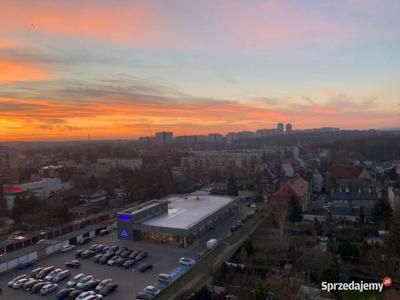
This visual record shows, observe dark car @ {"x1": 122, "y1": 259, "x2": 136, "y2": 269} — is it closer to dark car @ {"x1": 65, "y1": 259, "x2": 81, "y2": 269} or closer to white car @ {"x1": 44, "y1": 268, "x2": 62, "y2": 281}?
dark car @ {"x1": 65, "y1": 259, "x2": 81, "y2": 269}

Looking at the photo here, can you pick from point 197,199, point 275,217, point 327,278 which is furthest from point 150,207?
point 327,278

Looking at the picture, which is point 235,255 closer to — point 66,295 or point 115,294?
point 115,294

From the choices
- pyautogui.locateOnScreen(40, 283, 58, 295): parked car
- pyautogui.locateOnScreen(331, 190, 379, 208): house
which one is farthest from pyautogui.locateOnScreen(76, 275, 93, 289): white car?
pyautogui.locateOnScreen(331, 190, 379, 208): house

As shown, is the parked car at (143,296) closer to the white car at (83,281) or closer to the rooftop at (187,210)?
the white car at (83,281)

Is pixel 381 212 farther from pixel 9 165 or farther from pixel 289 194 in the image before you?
pixel 9 165

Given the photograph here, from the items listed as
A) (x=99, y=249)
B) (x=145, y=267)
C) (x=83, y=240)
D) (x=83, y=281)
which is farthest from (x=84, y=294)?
(x=83, y=240)

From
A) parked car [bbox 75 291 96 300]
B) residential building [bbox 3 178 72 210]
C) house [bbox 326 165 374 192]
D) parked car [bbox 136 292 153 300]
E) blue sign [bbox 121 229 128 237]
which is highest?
house [bbox 326 165 374 192]
